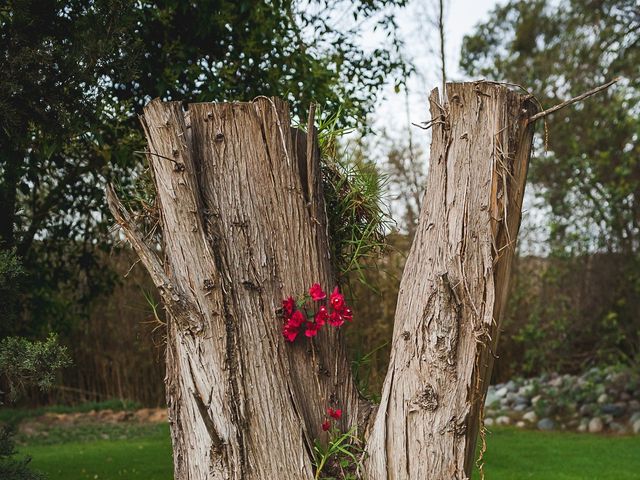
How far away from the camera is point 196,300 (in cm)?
308

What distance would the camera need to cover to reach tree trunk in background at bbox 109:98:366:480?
3059 mm

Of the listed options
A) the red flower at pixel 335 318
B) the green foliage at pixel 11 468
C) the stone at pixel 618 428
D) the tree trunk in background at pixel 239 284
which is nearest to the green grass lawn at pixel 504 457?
the stone at pixel 618 428

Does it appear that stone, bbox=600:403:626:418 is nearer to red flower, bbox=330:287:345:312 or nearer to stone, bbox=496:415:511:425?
stone, bbox=496:415:511:425

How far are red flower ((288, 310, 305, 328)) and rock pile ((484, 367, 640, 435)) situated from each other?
7.66 m

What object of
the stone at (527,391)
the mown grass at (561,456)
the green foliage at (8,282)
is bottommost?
the mown grass at (561,456)

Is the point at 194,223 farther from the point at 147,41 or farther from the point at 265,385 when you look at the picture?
the point at 147,41

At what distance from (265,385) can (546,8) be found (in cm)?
1188

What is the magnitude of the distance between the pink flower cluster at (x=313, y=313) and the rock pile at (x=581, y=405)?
7525mm

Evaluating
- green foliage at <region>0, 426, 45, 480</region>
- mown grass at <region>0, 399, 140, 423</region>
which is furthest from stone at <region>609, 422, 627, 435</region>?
green foliage at <region>0, 426, 45, 480</region>

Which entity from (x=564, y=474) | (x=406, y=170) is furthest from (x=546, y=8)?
(x=564, y=474)

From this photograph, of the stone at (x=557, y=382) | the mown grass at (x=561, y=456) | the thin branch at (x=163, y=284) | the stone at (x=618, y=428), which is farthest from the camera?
the stone at (x=557, y=382)

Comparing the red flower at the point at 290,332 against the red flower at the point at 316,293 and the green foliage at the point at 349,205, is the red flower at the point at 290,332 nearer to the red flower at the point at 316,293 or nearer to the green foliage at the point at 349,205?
the red flower at the point at 316,293

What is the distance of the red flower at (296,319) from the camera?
3.14 metres

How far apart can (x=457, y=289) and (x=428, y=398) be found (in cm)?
42
